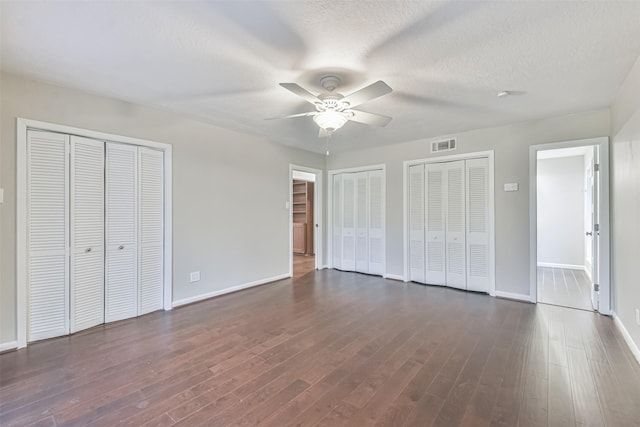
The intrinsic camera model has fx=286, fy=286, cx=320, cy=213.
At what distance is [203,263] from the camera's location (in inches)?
155

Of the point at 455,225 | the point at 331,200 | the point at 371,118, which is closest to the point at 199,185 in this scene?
the point at 371,118

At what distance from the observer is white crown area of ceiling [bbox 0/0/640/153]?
171cm

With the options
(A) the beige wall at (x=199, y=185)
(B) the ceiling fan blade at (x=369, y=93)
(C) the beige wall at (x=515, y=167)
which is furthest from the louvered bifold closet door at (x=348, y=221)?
(B) the ceiling fan blade at (x=369, y=93)

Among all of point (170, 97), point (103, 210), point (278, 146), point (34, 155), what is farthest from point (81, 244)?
point (278, 146)

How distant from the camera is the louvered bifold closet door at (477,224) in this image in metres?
4.16

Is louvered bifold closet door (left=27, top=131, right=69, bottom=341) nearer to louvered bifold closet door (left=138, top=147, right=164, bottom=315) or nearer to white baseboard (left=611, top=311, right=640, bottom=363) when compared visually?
louvered bifold closet door (left=138, top=147, right=164, bottom=315)

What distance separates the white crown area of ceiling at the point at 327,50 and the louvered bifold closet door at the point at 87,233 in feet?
2.19

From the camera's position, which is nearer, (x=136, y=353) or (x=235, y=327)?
(x=136, y=353)

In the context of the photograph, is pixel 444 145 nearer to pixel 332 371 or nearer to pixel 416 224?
pixel 416 224

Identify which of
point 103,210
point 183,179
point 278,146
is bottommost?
point 103,210

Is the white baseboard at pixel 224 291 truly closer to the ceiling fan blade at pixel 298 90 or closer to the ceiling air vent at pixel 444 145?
the ceiling fan blade at pixel 298 90

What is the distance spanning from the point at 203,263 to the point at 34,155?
2.06 metres

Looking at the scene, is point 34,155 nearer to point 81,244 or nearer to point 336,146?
point 81,244

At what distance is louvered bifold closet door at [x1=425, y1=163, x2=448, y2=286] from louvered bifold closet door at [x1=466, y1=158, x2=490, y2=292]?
1.20ft
